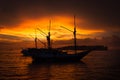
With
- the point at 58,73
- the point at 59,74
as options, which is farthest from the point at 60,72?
the point at 59,74

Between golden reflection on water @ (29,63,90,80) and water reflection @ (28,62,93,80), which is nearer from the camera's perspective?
water reflection @ (28,62,93,80)

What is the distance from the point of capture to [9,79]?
2360 inches

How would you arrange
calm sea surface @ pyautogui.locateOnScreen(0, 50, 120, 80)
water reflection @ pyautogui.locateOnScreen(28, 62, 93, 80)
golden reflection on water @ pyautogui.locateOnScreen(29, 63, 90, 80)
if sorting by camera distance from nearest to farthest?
Result: water reflection @ pyautogui.locateOnScreen(28, 62, 93, 80), calm sea surface @ pyautogui.locateOnScreen(0, 50, 120, 80), golden reflection on water @ pyautogui.locateOnScreen(29, 63, 90, 80)

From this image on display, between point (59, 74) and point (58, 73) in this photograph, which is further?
point (58, 73)

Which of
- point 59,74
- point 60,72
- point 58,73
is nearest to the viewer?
point 59,74

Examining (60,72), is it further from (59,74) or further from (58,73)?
(59,74)

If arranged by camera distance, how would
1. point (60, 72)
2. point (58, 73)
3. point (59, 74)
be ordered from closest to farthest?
point (59, 74)
point (58, 73)
point (60, 72)

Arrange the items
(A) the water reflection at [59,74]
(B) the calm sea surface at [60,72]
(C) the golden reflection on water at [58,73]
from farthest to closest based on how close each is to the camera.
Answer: (C) the golden reflection on water at [58,73] → (B) the calm sea surface at [60,72] → (A) the water reflection at [59,74]

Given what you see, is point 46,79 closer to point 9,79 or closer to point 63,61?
point 9,79

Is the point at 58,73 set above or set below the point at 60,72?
below

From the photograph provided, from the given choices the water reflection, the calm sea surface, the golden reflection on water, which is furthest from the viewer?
the golden reflection on water

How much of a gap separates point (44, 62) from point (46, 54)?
3.22m

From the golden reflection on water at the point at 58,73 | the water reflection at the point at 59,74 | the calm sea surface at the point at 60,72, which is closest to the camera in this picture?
the water reflection at the point at 59,74

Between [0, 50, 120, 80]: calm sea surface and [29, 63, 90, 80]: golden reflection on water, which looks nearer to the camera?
[0, 50, 120, 80]: calm sea surface
